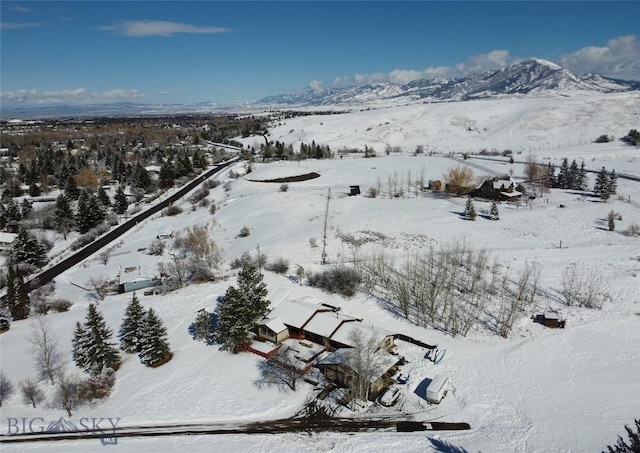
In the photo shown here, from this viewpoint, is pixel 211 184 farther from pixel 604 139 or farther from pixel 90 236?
pixel 604 139

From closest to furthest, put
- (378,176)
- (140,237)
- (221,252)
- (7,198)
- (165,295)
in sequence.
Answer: (165,295)
(221,252)
(140,237)
(7,198)
(378,176)

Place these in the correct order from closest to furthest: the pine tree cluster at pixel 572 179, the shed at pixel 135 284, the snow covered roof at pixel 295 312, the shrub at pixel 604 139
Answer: the snow covered roof at pixel 295 312 < the shed at pixel 135 284 < the pine tree cluster at pixel 572 179 < the shrub at pixel 604 139

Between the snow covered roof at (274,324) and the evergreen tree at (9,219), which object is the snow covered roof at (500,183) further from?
the evergreen tree at (9,219)

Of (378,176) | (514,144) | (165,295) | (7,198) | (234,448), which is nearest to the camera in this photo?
(234,448)

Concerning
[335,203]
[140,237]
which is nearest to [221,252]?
[140,237]

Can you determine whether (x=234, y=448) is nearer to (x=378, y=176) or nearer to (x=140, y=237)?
(x=140, y=237)

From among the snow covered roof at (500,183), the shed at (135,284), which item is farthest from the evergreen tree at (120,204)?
the snow covered roof at (500,183)
